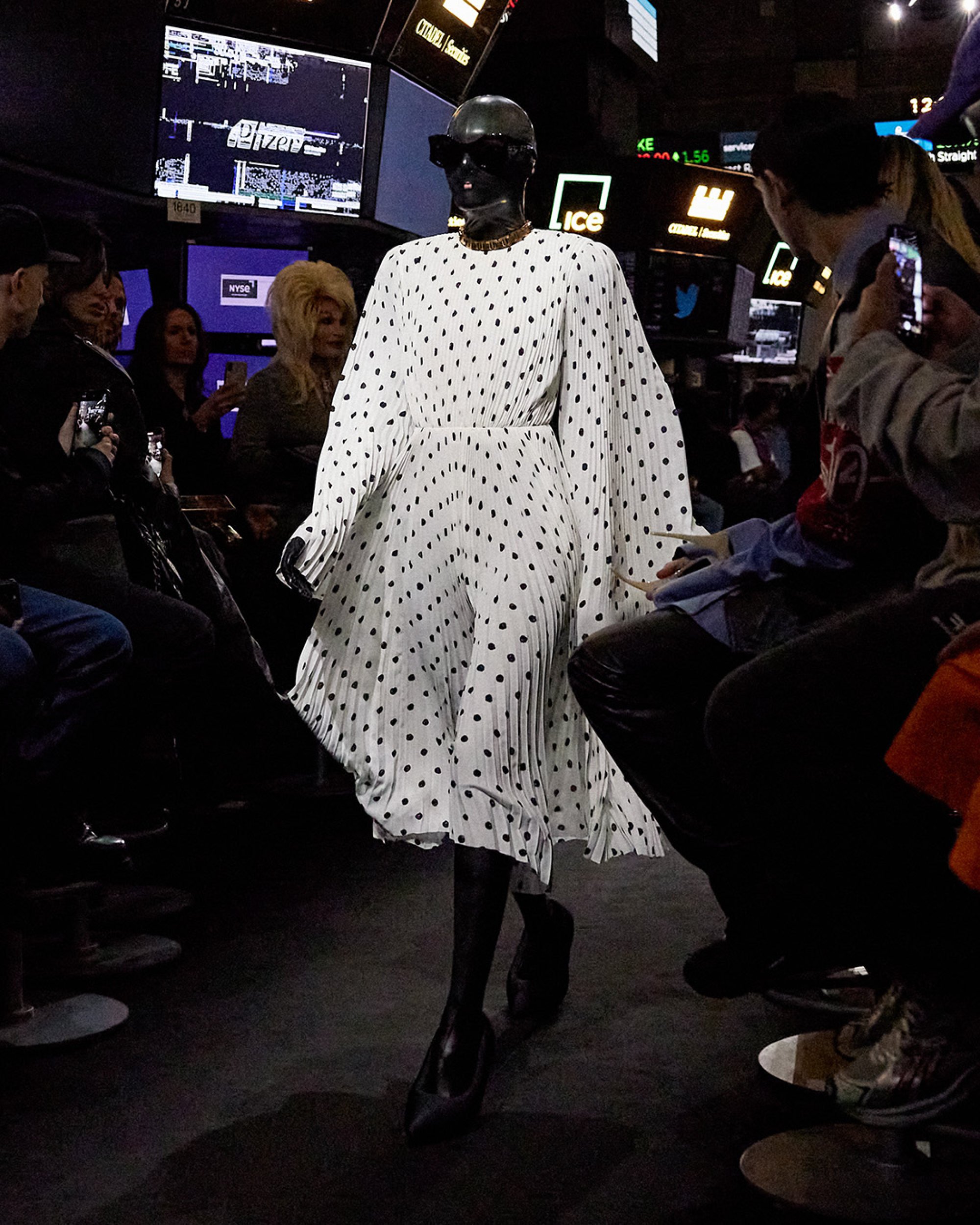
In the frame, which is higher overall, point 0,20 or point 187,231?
point 0,20

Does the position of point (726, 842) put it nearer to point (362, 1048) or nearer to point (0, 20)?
point (362, 1048)

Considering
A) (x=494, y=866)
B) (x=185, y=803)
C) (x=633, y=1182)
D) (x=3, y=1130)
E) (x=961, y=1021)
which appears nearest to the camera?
(x=961, y=1021)

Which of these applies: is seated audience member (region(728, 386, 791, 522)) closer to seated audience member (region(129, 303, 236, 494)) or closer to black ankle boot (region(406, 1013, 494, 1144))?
seated audience member (region(129, 303, 236, 494))

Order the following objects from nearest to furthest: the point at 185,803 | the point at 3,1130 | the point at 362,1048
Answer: the point at 3,1130 → the point at 362,1048 → the point at 185,803

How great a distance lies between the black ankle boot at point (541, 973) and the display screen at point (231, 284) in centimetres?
472

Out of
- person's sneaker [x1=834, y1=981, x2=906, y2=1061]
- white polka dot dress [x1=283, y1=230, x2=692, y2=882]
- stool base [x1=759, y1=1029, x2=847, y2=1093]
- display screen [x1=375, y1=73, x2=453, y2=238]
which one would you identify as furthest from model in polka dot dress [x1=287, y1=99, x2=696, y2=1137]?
display screen [x1=375, y1=73, x2=453, y2=238]

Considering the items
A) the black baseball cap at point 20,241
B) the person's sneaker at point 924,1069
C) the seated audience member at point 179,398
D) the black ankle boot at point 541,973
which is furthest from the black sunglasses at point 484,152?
the seated audience member at point 179,398

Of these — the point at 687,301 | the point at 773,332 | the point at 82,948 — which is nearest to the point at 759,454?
the point at 687,301

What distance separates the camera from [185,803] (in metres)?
5.33

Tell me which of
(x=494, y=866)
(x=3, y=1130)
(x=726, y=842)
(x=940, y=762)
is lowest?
(x=3, y=1130)

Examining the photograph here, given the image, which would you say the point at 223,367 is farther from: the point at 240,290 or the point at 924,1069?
the point at 924,1069

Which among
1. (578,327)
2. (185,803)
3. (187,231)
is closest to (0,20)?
(187,231)

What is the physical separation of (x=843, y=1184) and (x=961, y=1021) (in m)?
0.35

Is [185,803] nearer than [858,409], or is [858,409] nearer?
[858,409]
